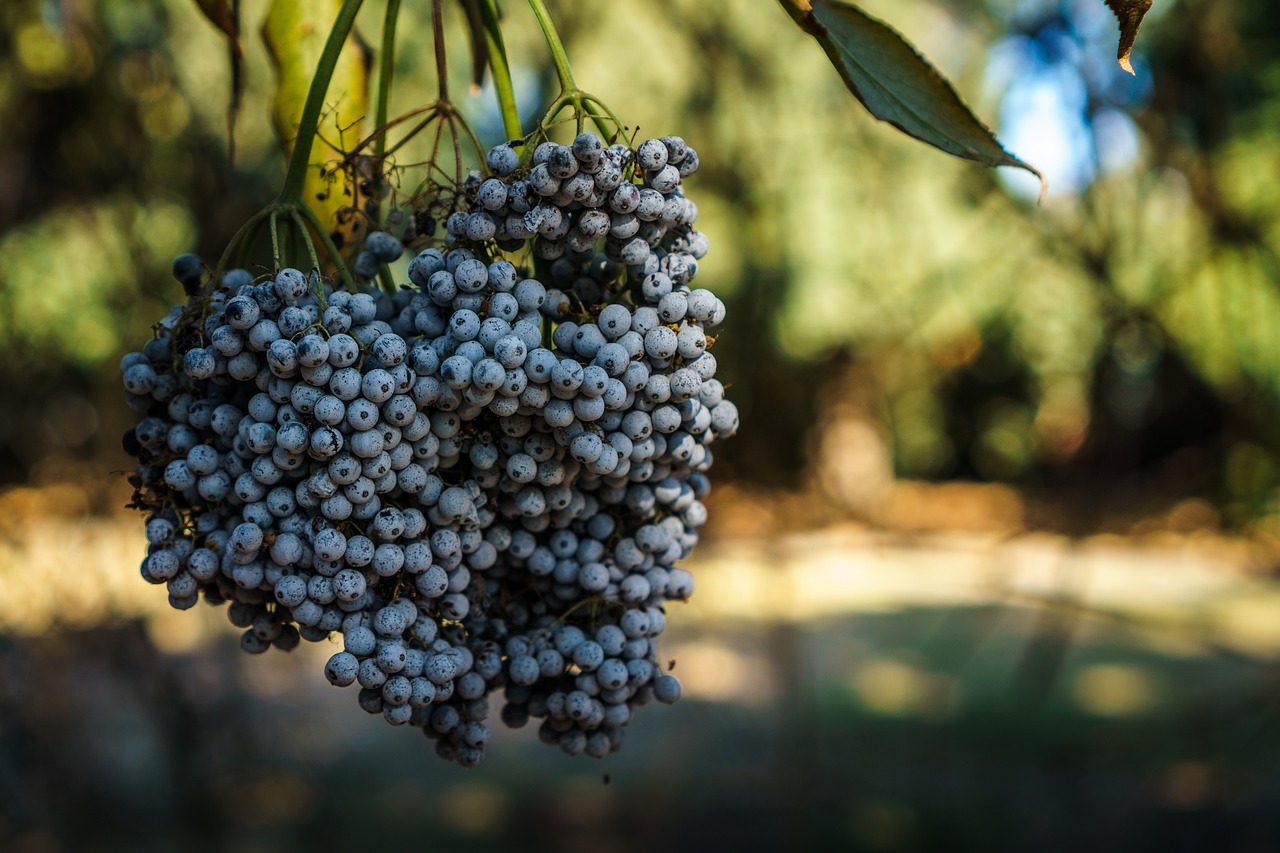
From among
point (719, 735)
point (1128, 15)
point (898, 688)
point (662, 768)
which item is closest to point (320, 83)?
point (1128, 15)

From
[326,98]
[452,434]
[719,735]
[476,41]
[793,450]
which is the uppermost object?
[793,450]

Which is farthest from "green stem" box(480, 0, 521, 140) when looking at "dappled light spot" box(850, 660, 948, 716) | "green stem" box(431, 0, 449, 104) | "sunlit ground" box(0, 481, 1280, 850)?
"dappled light spot" box(850, 660, 948, 716)

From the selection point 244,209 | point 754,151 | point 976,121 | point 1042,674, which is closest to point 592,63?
point 754,151

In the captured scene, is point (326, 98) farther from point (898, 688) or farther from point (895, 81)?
point (898, 688)

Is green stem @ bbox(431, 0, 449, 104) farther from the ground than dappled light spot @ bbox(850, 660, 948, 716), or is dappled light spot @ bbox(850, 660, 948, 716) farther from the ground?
dappled light spot @ bbox(850, 660, 948, 716)

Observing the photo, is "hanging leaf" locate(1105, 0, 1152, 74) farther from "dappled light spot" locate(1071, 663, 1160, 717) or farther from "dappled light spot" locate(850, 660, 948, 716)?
"dappled light spot" locate(1071, 663, 1160, 717)

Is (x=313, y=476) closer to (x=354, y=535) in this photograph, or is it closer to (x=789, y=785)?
(x=354, y=535)
